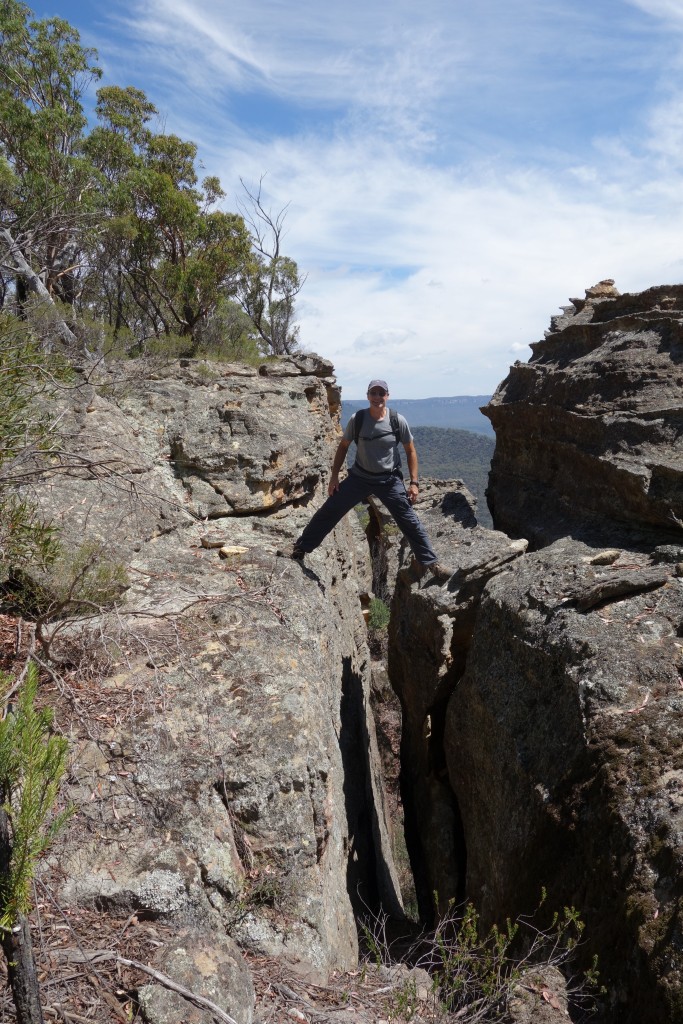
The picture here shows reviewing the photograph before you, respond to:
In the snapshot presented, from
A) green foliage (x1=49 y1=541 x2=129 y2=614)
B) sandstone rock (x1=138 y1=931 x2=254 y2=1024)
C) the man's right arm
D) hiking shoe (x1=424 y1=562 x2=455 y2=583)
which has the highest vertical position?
the man's right arm

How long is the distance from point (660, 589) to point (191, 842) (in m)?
4.64

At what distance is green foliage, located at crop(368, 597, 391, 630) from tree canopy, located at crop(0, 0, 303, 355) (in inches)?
351

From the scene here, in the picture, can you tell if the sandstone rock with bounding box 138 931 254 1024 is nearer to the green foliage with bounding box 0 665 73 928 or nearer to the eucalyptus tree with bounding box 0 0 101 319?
the green foliage with bounding box 0 665 73 928

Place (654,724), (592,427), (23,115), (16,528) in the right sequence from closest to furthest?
(654,724)
(16,528)
(592,427)
(23,115)

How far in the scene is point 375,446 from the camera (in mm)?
7434

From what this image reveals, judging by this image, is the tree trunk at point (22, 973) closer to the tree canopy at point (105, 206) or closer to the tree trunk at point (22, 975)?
the tree trunk at point (22, 975)

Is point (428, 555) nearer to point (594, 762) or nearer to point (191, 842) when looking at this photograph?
point (594, 762)

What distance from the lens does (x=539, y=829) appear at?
17.7ft

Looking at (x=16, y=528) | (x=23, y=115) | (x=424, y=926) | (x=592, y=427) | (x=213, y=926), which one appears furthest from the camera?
(x=23, y=115)

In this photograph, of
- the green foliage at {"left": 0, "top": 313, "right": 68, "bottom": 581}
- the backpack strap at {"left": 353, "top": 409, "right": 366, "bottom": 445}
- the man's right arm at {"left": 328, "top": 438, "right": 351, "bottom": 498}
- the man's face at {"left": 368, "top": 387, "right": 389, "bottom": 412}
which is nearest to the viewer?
the green foliage at {"left": 0, "top": 313, "right": 68, "bottom": 581}

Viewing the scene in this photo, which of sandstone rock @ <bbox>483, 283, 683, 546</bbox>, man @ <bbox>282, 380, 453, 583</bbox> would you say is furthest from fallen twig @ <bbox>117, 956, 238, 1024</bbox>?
sandstone rock @ <bbox>483, 283, 683, 546</bbox>

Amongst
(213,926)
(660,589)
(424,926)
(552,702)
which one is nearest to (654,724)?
(552,702)

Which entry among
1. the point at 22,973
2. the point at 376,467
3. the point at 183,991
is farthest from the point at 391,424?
the point at 22,973

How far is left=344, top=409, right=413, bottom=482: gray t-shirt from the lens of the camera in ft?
24.4
